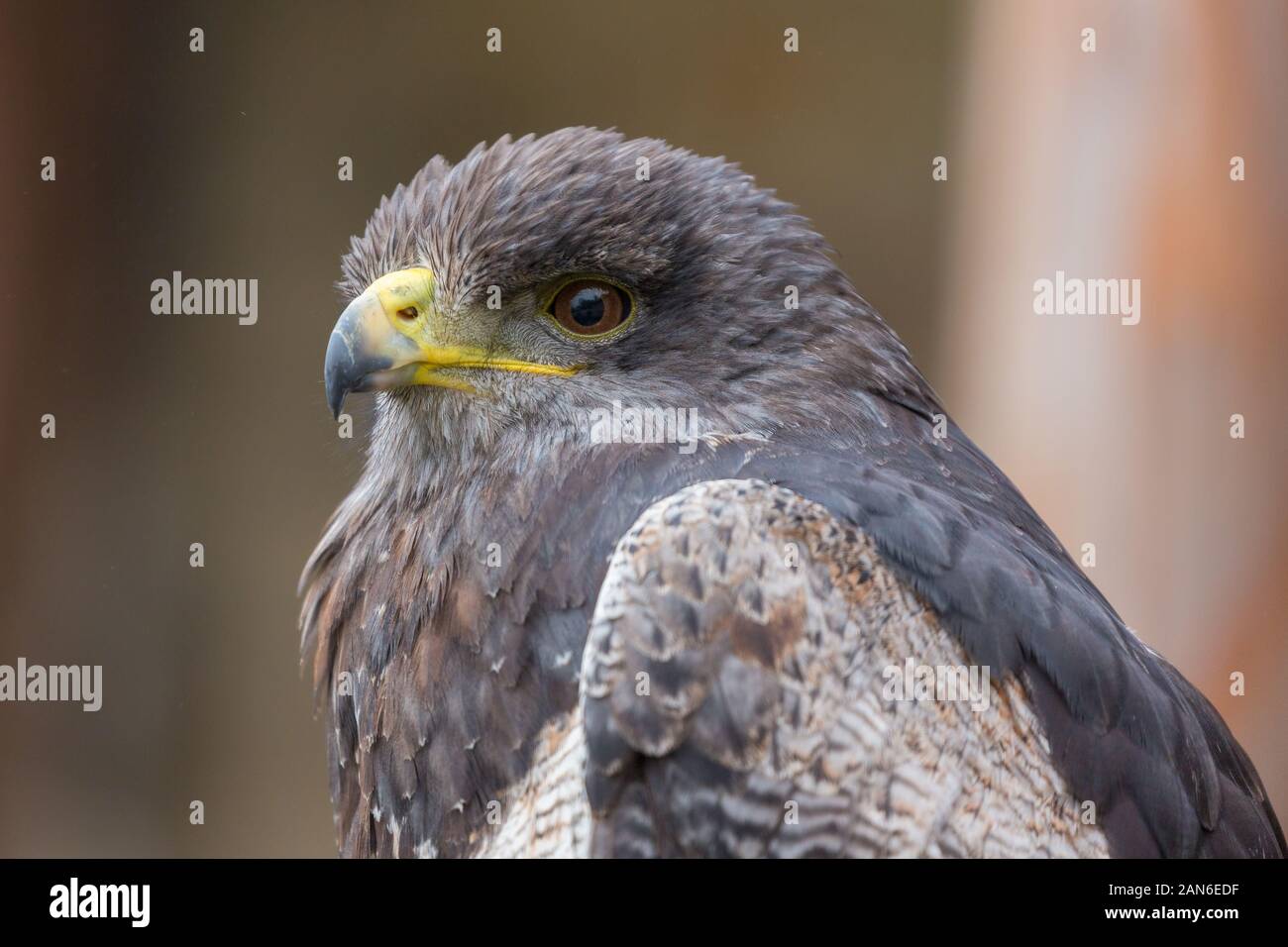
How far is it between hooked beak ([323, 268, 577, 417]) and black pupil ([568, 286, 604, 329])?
5.5 inches

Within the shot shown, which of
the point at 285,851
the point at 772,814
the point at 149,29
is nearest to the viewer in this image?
the point at 772,814

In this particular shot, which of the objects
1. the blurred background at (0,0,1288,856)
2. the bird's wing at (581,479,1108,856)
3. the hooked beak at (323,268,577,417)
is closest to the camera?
the bird's wing at (581,479,1108,856)

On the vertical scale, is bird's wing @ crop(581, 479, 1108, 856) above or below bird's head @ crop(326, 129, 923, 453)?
below

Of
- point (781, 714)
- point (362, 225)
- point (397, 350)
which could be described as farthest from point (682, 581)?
point (362, 225)

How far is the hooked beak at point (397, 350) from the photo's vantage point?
12.1ft

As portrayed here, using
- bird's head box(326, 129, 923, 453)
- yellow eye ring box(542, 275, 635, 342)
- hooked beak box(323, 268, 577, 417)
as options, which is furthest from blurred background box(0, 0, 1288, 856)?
yellow eye ring box(542, 275, 635, 342)

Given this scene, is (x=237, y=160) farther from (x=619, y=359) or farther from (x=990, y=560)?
(x=990, y=560)

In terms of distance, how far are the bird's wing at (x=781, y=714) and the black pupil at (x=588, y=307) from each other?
74cm

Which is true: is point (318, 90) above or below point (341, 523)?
above

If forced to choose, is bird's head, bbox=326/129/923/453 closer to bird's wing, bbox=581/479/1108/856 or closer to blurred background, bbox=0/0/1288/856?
bird's wing, bbox=581/479/1108/856

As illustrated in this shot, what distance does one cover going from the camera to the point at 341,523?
13.8ft

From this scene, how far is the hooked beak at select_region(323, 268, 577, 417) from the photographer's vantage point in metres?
3.70
